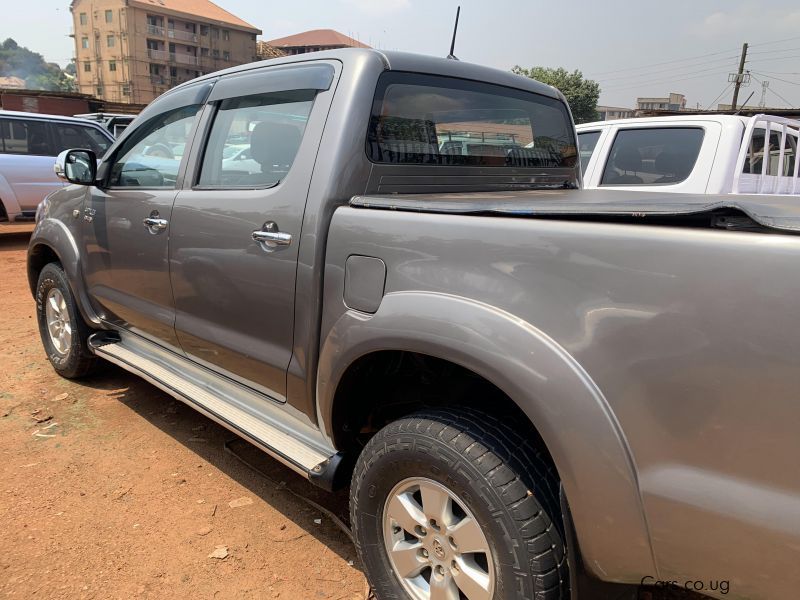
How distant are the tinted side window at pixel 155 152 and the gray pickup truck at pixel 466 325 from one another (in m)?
0.02

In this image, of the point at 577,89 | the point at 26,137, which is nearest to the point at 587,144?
the point at 26,137

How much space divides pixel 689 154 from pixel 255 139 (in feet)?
13.1

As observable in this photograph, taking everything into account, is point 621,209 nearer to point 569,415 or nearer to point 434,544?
point 569,415

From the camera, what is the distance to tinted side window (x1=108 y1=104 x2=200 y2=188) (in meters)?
3.04

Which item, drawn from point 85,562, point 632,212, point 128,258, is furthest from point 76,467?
point 632,212

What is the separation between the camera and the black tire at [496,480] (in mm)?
1578

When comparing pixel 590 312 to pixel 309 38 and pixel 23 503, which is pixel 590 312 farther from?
pixel 309 38

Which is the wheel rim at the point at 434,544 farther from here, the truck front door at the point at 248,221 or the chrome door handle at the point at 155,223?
the chrome door handle at the point at 155,223

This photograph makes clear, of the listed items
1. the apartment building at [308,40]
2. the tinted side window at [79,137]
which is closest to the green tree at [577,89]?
the apartment building at [308,40]

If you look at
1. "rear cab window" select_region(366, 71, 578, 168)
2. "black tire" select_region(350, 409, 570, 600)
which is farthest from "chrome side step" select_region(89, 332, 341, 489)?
"rear cab window" select_region(366, 71, 578, 168)

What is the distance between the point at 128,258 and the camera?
3254 mm

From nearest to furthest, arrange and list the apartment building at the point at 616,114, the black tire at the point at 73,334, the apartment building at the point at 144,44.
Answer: the black tire at the point at 73,334
the apartment building at the point at 616,114
the apartment building at the point at 144,44

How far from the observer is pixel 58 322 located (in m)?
4.20

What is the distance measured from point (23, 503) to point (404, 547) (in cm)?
193
